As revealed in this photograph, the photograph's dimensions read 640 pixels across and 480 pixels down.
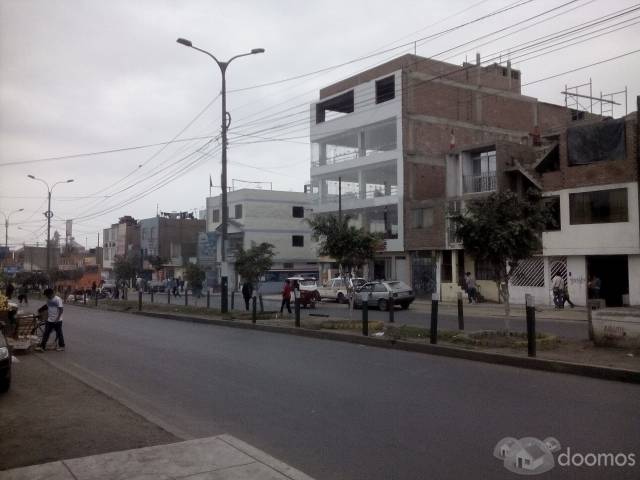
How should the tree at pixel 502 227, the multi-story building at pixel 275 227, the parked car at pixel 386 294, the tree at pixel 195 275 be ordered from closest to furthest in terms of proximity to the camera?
the tree at pixel 502 227 → the parked car at pixel 386 294 → the tree at pixel 195 275 → the multi-story building at pixel 275 227

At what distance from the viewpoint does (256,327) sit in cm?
2030

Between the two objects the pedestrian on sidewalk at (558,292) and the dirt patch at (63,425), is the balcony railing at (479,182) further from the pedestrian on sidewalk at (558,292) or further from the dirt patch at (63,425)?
the dirt patch at (63,425)

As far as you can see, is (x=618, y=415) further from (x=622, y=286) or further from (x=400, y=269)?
(x=400, y=269)

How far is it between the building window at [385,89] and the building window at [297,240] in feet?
72.8

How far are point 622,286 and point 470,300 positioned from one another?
7.69 meters

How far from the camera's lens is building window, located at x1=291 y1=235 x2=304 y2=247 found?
199ft

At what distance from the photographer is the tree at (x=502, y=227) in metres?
13.7

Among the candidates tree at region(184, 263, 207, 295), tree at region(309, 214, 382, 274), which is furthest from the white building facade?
tree at region(309, 214, 382, 274)

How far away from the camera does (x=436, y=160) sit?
4162 cm

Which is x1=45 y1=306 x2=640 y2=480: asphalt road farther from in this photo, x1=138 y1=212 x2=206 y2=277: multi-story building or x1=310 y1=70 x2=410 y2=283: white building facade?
x1=138 y1=212 x2=206 y2=277: multi-story building

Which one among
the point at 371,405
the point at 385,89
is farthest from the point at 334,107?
the point at 371,405

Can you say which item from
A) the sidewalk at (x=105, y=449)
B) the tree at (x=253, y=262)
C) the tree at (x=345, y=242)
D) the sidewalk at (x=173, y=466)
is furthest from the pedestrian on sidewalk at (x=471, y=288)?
the sidewalk at (x=173, y=466)

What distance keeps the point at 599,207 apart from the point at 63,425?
87.7 ft

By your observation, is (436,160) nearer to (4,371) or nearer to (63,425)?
(4,371)
